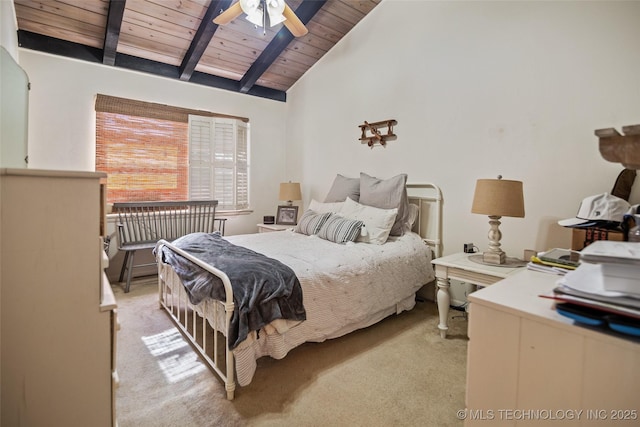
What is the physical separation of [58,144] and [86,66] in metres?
0.91

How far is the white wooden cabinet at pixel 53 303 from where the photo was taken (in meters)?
0.90

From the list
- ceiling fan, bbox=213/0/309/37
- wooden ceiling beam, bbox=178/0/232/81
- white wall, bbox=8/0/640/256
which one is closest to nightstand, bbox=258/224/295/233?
white wall, bbox=8/0/640/256

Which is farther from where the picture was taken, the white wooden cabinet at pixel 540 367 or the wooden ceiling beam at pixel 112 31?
the wooden ceiling beam at pixel 112 31

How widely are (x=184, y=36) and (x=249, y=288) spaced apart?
3.14 m

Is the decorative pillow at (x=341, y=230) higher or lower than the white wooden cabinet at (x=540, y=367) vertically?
higher

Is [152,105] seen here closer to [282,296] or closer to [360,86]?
[360,86]

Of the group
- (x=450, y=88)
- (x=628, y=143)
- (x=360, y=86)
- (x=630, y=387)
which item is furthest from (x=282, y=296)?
(x=360, y=86)

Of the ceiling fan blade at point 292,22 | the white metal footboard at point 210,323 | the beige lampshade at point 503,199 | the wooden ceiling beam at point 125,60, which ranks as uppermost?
the wooden ceiling beam at point 125,60

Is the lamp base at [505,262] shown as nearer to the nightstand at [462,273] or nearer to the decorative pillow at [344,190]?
the nightstand at [462,273]

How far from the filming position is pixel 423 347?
216 cm

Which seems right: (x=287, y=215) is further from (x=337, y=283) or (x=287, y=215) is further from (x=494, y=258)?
(x=494, y=258)

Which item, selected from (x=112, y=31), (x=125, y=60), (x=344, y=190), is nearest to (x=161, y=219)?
(x=125, y=60)

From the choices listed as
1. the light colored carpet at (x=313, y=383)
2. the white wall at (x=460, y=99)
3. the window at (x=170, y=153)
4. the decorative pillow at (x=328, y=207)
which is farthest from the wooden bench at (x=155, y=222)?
the decorative pillow at (x=328, y=207)

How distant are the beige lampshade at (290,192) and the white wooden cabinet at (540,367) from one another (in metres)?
3.48
